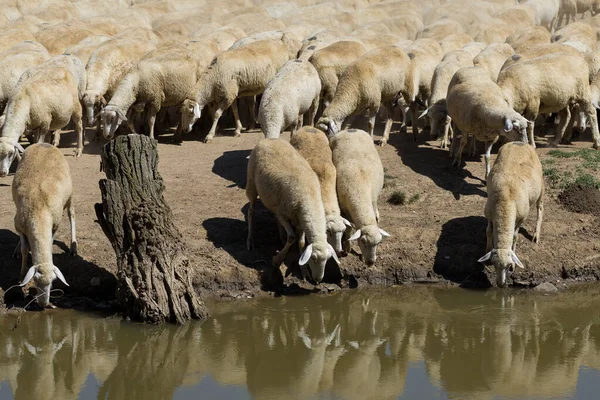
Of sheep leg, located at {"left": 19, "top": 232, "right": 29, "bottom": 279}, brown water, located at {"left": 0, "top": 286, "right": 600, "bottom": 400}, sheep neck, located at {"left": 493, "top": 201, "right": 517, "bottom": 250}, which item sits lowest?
brown water, located at {"left": 0, "top": 286, "right": 600, "bottom": 400}

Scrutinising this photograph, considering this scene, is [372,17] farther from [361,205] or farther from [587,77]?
[361,205]

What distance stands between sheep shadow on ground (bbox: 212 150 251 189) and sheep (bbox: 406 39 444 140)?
3331 millimetres

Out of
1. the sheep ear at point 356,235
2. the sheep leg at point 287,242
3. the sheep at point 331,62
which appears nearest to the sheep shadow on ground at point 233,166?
the sheep at point 331,62

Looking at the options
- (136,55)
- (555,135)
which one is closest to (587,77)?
(555,135)

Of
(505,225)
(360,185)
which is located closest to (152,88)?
(360,185)

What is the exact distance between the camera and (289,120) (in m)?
16.4

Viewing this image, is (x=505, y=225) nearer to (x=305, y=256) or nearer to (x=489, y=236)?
(x=489, y=236)

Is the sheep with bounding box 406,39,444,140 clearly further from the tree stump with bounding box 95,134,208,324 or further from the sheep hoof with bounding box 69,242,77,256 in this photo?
the sheep hoof with bounding box 69,242,77,256

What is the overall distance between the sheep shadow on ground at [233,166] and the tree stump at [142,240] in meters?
3.44

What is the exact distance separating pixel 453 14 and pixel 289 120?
16.7m

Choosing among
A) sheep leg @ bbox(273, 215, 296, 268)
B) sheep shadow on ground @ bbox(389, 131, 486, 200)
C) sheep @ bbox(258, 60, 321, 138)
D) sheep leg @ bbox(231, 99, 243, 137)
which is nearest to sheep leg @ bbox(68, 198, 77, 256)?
sheep leg @ bbox(273, 215, 296, 268)

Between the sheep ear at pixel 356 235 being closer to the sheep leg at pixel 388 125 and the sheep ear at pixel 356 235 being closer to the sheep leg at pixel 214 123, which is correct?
the sheep leg at pixel 388 125

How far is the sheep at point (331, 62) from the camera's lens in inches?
719

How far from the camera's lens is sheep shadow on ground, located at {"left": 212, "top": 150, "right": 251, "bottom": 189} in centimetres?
1540
